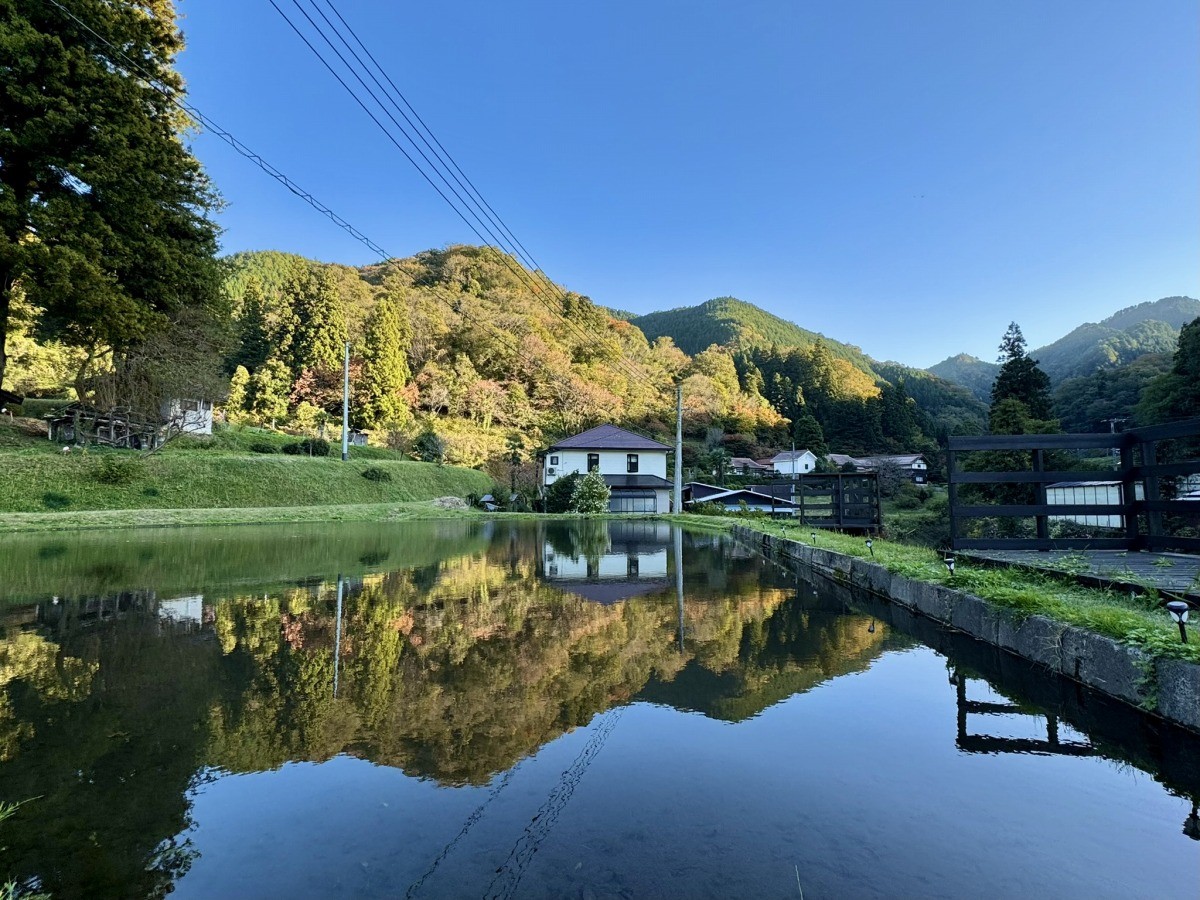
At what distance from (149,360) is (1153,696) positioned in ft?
77.1

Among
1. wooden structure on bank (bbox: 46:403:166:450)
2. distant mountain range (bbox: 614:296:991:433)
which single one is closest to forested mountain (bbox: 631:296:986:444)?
distant mountain range (bbox: 614:296:991:433)

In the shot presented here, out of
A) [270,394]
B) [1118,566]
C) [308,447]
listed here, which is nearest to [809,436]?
[308,447]

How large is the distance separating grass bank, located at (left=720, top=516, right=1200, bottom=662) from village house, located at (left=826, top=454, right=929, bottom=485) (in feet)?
153

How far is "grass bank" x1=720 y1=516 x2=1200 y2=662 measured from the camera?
2.96 metres

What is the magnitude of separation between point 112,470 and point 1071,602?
20.9 metres

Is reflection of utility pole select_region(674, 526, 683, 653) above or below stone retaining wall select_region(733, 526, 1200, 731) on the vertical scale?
below

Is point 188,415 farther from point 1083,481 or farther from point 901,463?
point 901,463

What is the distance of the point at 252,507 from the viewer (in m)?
18.9

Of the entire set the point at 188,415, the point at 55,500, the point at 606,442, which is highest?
the point at 188,415

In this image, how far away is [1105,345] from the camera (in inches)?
2955

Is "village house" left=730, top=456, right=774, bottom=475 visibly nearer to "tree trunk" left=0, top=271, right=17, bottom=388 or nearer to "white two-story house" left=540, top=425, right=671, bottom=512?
"white two-story house" left=540, top=425, right=671, bottom=512

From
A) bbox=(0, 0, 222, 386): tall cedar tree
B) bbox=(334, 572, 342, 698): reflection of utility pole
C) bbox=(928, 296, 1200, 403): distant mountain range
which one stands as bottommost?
bbox=(334, 572, 342, 698): reflection of utility pole

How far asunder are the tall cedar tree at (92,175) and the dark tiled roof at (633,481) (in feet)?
68.5

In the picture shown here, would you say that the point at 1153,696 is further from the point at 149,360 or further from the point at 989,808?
the point at 149,360
